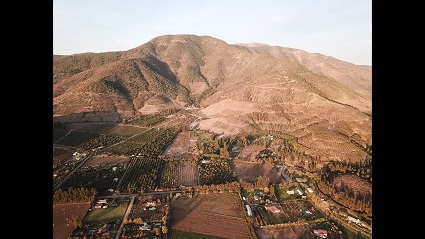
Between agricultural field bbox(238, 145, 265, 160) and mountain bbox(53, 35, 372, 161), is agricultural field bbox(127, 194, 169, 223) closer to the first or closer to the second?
agricultural field bbox(238, 145, 265, 160)

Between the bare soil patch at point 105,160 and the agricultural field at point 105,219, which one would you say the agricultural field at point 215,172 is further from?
the bare soil patch at point 105,160

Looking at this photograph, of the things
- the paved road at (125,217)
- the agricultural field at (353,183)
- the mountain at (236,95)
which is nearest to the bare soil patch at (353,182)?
the agricultural field at (353,183)

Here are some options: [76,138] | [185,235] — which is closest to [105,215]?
[185,235]

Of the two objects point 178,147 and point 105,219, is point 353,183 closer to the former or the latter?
point 105,219

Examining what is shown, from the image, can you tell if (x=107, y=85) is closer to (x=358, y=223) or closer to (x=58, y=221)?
(x=58, y=221)

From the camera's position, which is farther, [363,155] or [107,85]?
[107,85]
